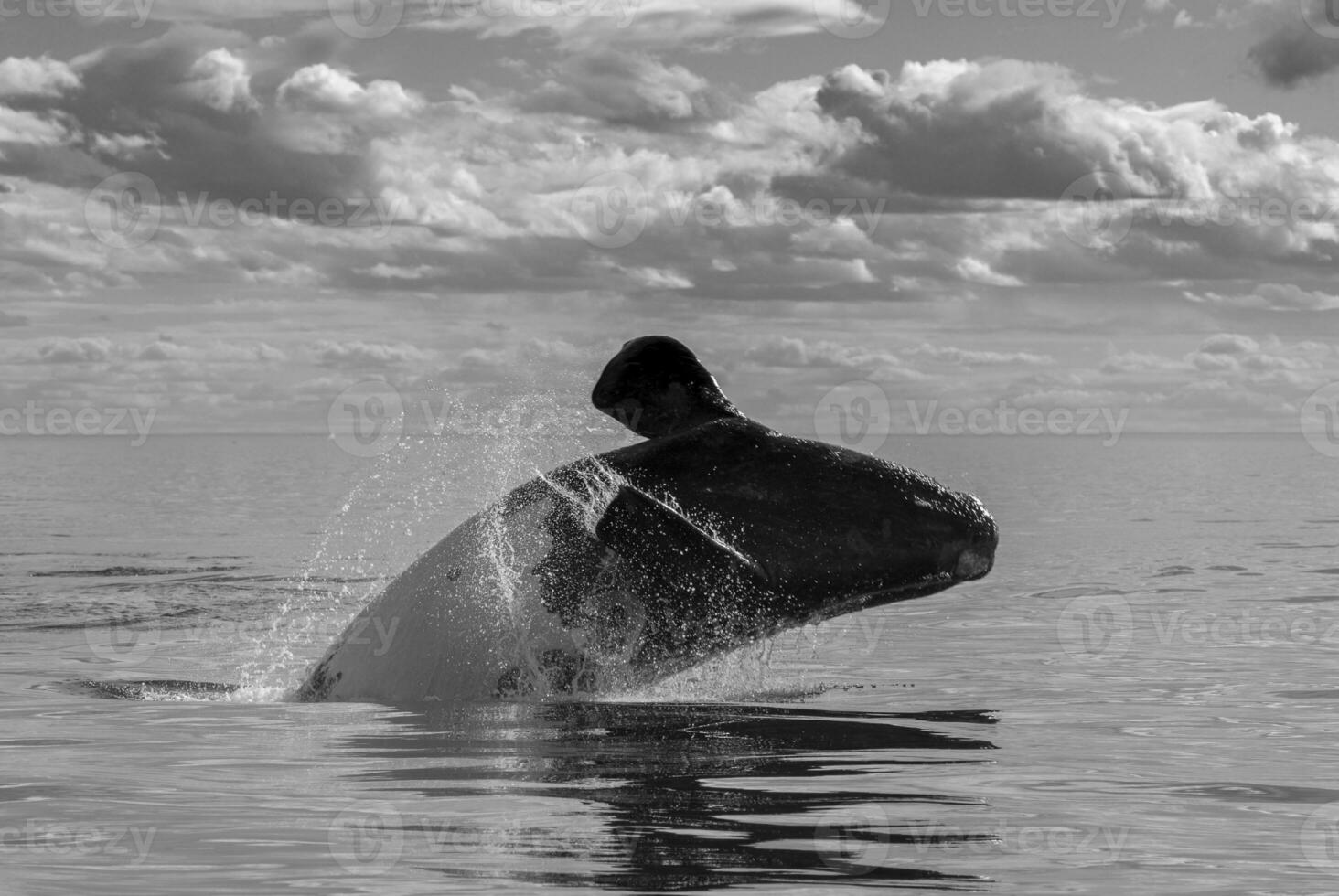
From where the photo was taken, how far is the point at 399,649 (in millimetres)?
10734

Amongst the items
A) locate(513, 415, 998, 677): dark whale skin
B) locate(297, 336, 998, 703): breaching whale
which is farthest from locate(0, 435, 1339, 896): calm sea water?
locate(513, 415, 998, 677): dark whale skin

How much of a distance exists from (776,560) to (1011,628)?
913 cm

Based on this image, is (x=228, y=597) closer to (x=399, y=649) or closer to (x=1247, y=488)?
(x=399, y=649)

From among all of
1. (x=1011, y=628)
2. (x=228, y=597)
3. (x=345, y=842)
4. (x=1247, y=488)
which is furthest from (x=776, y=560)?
(x=1247, y=488)
